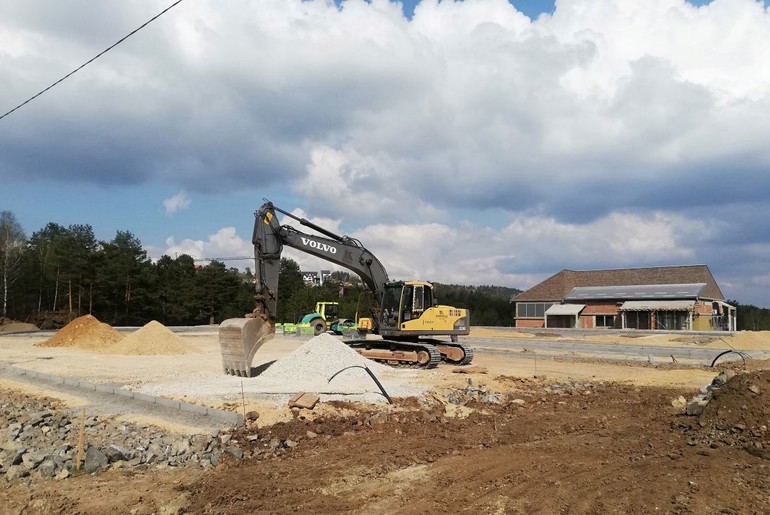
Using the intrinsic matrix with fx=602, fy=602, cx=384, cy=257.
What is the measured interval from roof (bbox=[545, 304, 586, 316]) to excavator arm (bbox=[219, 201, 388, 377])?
42150 mm

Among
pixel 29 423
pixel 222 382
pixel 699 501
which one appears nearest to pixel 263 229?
pixel 222 382

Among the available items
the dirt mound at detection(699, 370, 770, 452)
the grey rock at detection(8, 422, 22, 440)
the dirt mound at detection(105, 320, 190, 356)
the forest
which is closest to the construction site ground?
the dirt mound at detection(699, 370, 770, 452)

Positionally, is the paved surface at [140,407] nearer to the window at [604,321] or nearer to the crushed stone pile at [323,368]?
the crushed stone pile at [323,368]

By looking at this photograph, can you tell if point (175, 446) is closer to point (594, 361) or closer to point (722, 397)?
point (722, 397)

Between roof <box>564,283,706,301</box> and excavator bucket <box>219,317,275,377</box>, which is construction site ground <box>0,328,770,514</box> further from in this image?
roof <box>564,283,706,301</box>

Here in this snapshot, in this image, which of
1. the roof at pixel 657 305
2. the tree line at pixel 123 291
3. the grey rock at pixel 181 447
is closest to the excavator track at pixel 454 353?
the grey rock at pixel 181 447

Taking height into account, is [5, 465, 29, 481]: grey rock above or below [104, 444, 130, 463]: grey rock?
below

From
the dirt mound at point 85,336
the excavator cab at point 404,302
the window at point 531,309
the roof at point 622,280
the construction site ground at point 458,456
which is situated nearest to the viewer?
the construction site ground at point 458,456

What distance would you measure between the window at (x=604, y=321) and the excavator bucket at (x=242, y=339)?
4801 centimetres

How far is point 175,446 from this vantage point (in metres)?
8.48

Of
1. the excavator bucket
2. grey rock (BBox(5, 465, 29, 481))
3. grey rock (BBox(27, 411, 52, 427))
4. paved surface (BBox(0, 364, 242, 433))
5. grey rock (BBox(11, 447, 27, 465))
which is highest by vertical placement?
the excavator bucket

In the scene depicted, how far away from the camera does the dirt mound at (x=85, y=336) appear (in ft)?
94.7

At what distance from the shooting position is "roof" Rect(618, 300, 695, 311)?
51.8 meters

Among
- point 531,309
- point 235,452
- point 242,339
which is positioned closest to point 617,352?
point 242,339
